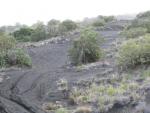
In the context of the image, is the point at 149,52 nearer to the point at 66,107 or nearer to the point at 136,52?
the point at 136,52

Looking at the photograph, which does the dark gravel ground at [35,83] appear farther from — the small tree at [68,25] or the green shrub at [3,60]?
the small tree at [68,25]

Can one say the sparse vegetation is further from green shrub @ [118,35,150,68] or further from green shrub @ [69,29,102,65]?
green shrub @ [69,29,102,65]

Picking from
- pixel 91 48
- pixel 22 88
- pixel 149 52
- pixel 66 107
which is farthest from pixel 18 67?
pixel 66 107

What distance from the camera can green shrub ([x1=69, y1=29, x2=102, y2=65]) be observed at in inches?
1323

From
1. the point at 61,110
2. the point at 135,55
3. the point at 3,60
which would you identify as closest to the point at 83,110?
the point at 61,110

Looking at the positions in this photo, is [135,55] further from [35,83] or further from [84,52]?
[84,52]

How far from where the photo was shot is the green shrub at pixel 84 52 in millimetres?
33594

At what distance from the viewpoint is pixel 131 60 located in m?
27.0

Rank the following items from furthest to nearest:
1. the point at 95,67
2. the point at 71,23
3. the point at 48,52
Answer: the point at 71,23, the point at 48,52, the point at 95,67

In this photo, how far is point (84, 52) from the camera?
3369 centimetres

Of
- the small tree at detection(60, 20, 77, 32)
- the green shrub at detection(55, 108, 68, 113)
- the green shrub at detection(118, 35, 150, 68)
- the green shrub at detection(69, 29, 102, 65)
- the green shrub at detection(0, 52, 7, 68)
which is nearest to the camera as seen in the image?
the green shrub at detection(55, 108, 68, 113)

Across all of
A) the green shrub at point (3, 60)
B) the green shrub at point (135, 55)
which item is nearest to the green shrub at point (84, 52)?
the green shrub at point (3, 60)

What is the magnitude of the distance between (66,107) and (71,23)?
56.4 metres

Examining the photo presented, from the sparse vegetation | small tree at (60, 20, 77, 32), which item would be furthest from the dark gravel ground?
small tree at (60, 20, 77, 32)
